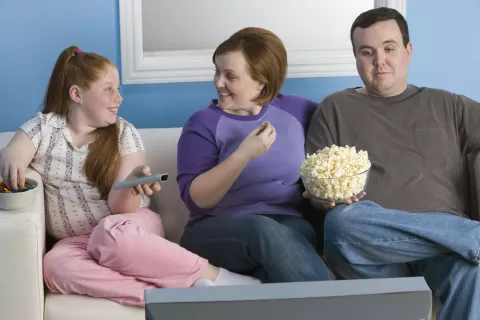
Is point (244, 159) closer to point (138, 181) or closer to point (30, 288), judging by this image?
point (138, 181)

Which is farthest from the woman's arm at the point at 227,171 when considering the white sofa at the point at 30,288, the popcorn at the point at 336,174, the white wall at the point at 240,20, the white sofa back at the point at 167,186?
the white wall at the point at 240,20

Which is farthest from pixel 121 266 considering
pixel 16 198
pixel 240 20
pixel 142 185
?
pixel 240 20

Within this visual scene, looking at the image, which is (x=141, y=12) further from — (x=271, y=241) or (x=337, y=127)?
(x=271, y=241)

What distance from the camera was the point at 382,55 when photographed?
93.5 inches

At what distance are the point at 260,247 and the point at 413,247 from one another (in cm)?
40

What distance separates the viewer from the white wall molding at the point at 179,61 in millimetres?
2744

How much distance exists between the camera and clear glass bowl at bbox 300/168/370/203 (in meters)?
2.03

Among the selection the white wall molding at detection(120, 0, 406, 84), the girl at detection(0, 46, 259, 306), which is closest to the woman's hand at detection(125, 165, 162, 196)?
the girl at detection(0, 46, 259, 306)

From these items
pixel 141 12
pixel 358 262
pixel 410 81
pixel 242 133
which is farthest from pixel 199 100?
pixel 358 262

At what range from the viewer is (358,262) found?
206cm

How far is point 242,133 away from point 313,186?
1.23 ft

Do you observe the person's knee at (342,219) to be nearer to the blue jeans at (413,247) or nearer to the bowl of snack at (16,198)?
the blue jeans at (413,247)

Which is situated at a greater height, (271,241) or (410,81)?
(410,81)

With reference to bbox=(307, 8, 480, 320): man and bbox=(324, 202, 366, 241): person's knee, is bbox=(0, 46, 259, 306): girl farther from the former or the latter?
bbox=(307, 8, 480, 320): man
